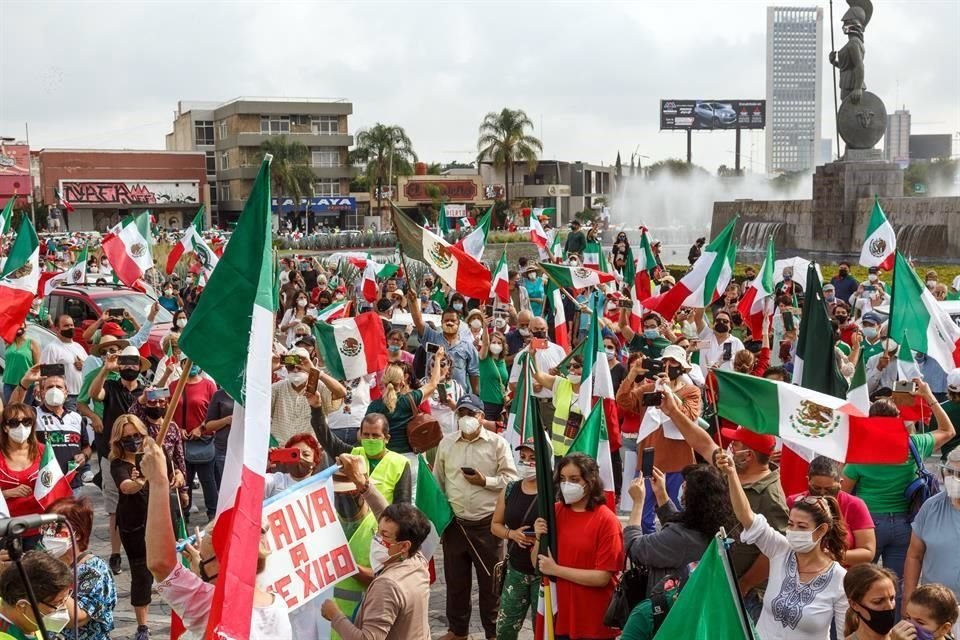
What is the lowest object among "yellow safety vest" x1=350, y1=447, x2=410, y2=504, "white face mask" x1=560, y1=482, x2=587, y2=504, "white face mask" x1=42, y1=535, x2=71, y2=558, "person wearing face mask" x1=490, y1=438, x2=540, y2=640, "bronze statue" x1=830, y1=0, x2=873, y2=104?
"person wearing face mask" x1=490, y1=438, x2=540, y2=640

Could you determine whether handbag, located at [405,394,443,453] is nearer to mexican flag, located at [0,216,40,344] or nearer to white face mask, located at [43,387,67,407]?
white face mask, located at [43,387,67,407]

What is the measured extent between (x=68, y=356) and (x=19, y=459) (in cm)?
410

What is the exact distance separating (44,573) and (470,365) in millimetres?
6817

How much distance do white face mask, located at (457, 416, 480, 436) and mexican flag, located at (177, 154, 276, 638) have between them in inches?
107

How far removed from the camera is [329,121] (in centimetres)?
9025

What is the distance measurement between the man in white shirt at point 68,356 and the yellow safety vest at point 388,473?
533cm

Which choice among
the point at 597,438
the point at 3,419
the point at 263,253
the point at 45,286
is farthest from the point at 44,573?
the point at 45,286

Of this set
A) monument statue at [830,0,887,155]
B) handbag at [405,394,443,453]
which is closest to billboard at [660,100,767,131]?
monument statue at [830,0,887,155]

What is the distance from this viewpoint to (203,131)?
3784 inches

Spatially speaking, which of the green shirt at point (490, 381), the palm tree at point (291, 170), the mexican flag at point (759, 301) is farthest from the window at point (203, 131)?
the green shirt at point (490, 381)

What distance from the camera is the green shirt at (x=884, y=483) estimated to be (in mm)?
6496

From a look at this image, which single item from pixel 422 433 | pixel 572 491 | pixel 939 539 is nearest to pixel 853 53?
pixel 422 433

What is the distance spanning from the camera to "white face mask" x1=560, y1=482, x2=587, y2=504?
5508 millimetres

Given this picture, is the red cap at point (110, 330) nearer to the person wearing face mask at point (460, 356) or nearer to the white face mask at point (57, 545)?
the person wearing face mask at point (460, 356)
